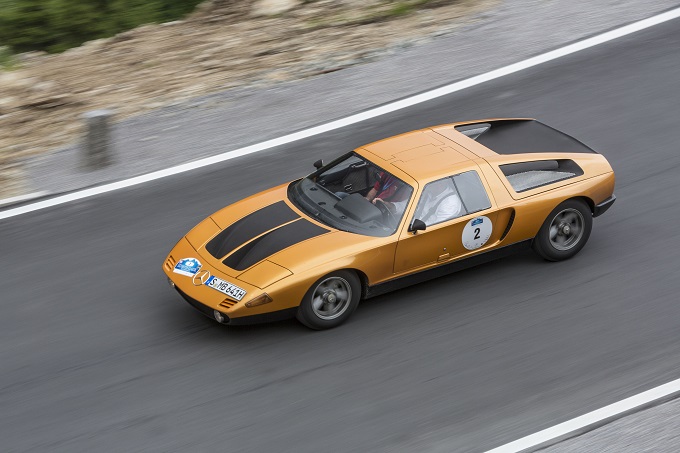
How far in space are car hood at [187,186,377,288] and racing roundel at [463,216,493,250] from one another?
39.0 inches

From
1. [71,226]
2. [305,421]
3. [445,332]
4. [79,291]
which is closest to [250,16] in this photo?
[71,226]

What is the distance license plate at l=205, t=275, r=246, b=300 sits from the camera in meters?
8.57

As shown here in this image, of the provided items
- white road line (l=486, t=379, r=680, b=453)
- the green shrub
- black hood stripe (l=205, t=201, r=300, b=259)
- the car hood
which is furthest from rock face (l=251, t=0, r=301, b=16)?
white road line (l=486, t=379, r=680, b=453)

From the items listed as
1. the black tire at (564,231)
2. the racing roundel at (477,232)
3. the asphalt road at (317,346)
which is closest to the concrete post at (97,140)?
the asphalt road at (317,346)

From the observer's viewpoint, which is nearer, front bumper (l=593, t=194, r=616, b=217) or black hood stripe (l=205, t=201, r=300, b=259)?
black hood stripe (l=205, t=201, r=300, b=259)

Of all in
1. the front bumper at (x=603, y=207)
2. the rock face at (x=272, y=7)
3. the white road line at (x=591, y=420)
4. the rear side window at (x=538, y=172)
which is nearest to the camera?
the white road line at (x=591, y=420)

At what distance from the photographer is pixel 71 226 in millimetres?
11133

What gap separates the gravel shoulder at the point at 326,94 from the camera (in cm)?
1239

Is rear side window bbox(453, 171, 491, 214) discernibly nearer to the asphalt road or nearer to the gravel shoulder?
the asphalt road

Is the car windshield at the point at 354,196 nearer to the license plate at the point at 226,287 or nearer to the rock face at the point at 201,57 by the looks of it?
the license plate at the point at 226,287

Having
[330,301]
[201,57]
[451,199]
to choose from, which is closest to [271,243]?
[330,301]

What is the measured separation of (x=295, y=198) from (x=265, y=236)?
76 cm

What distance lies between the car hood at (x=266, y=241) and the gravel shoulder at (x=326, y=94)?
116 inches

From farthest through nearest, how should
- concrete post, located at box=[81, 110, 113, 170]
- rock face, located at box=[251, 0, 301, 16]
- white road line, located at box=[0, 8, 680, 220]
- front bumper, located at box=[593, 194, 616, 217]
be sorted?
1. rock face, located at box=[251, 0, 301, 16]
2. concrete post, located at box=[81, 110, 113, 170]
3. white road line, located at box=[0, 8, 680, 220]
4. front bumper, located at box=[593, 194, 616, 217]
